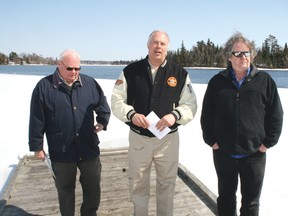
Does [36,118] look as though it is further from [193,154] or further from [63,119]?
[193,154]

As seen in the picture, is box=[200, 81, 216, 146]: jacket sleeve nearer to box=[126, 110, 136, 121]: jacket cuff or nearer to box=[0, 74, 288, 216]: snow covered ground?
box=[126, 110, 136, 121]: jacket cuff

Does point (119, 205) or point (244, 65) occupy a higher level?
point (244, 65)

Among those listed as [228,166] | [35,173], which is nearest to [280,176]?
[228,166]

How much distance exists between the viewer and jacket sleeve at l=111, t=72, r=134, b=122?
8.11ft

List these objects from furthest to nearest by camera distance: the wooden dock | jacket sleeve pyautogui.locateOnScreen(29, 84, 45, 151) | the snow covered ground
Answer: the snow covered ground → the wooden dock → jacket sleeve pyautogui.locateOnScreen(29, 84, 45, 151)

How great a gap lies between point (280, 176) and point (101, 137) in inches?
178

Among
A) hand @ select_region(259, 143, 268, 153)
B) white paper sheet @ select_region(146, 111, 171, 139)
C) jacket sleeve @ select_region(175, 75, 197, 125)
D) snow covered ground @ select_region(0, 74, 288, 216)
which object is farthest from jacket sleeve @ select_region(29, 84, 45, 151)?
snow covered ground @ select_region(0, 74, 288, 216)

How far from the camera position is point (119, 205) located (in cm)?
317

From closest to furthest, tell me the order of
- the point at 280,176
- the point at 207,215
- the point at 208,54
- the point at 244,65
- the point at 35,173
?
1. the point at 244,65
2. the point at 207,215
3. the point at 35,173
4. the point at 280,176
5. the point at 208,54

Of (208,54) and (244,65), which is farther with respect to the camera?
(208,54)

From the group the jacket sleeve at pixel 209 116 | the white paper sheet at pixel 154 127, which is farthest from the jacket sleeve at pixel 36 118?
the jacket sleeve at pixel 209 116

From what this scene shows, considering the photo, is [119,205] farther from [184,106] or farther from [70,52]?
[70,52]

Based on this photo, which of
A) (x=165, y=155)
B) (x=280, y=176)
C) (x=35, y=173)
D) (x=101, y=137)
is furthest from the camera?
(x=101, y=137)

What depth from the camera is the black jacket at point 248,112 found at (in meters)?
2.27
